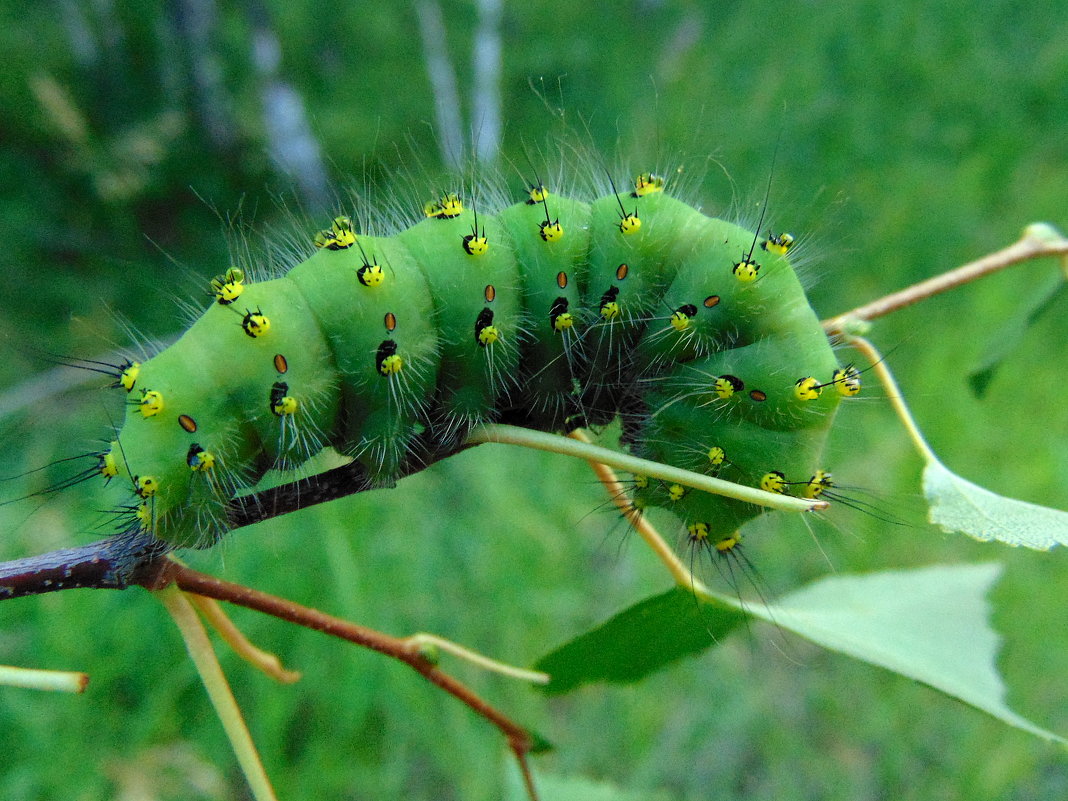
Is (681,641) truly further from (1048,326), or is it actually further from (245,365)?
(1048,326)

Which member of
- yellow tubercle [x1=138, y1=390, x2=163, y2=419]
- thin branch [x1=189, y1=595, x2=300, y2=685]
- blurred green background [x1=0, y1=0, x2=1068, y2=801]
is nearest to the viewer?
thin branch [x1=189, y1=595, x2=300, y2=685]

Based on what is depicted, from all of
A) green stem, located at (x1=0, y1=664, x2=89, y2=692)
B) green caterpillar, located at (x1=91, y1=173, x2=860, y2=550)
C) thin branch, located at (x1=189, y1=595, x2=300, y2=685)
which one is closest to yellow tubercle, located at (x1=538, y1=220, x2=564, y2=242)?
green caterpillar, located at (x1=91, y1=173, x2=860, y2=550)

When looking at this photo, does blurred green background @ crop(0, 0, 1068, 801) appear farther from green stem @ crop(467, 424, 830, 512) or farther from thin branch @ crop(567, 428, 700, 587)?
green stem @ crop(467, 424, 830, 512)

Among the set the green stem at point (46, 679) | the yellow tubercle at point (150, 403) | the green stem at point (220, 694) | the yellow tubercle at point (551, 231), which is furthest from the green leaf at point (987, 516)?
the yellow tubercle at point (150, 403)

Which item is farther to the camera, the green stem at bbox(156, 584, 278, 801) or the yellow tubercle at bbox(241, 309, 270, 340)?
the yellow tubercle at bbox(241, 309, 270, 340)

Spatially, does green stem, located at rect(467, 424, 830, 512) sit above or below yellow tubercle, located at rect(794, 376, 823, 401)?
above

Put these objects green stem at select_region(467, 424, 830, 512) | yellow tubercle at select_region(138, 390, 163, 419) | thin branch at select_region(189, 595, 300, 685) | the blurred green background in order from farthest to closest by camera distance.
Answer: the blurred green background, yellow tubercle at select_region(138, 390, 163, 419), thin branch at select_region(189, 595, 300, 685), green stem at select_region(467, 424, 830, 512)

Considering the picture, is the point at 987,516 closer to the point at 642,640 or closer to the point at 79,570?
the point at 642,640

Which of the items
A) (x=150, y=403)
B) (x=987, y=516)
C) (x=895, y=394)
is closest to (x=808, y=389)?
(x=895, y=394)

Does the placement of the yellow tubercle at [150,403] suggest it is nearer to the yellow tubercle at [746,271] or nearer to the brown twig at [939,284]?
the yellow tubercle at [746,271]
